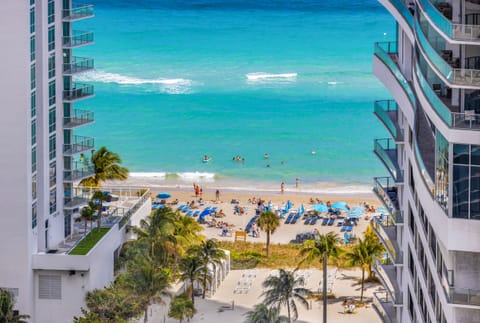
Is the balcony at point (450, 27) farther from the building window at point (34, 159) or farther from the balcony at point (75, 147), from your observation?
the balcony at point (75, 147)

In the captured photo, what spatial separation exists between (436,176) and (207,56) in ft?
435

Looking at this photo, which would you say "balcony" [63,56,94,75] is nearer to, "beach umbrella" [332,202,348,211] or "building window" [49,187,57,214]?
"building window" [49,187,57,214]

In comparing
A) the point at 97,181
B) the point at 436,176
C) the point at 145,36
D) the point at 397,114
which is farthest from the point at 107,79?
the point at 436,176

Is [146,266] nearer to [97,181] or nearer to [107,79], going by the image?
[97,181]

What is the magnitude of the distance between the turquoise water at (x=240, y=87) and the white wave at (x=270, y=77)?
127 mm

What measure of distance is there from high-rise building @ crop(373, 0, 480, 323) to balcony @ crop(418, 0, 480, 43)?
24 mm

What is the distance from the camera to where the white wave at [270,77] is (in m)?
147

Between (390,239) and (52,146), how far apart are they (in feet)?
61.5

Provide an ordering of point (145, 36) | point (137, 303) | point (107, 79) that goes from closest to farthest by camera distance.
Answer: point (137, 303) → point (107, 79) → point (145, 36)

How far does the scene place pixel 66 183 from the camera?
5575 centimetres

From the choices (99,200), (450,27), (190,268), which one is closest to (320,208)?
(190,268)

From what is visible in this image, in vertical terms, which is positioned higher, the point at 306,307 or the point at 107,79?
the point at 107,79

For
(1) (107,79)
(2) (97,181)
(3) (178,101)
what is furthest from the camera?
(1) (107,79)

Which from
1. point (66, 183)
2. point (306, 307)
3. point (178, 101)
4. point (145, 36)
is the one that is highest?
point (145, 36)
